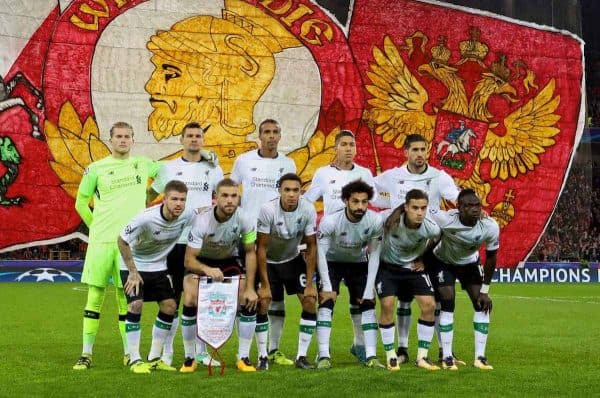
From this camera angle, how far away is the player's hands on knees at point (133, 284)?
7914 mm

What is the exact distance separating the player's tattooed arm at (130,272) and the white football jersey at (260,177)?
146cm

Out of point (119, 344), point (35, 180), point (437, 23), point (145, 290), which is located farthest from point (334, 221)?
point (437, 23)

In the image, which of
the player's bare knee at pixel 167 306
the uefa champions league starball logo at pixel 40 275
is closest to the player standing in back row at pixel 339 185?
the player's bare knee at pixel 167 306

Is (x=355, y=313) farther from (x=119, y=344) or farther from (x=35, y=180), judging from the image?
(x=35, y=180)

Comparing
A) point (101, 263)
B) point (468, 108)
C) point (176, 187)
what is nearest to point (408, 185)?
point (176, 187)

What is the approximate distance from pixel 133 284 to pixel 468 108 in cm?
2036

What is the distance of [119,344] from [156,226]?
280cm

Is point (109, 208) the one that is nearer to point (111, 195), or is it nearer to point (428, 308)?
point (111, 195)

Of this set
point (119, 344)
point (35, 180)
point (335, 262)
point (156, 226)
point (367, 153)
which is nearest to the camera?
point (156, 226)

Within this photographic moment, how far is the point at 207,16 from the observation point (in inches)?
995

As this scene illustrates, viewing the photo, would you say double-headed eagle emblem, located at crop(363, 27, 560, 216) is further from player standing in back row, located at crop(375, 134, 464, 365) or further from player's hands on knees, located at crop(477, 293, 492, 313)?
player's hands on knees, located at crop(477, 293, 492, 313)

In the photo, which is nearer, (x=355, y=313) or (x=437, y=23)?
(x=355, y=313)

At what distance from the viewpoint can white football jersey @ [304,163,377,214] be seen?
899 centimetres

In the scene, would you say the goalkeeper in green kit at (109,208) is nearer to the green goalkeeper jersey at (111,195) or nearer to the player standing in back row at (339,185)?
the green goalkeeper jersey at (111,195)
